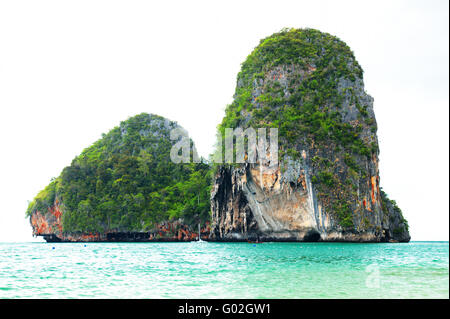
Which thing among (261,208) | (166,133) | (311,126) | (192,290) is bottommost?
(192,290)

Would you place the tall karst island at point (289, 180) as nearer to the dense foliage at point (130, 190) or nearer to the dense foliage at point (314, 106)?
the dense foliage at point (314, 106)

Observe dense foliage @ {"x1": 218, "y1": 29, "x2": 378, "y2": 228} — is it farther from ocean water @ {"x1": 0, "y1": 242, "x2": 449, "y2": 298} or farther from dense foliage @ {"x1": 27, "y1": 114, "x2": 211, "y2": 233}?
ocean water @ {"x1": 0, "y1": 242, "x2": 449, "y2": 298}

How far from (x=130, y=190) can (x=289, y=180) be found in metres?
27.7

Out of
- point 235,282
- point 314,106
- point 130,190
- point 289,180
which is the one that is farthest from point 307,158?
point 130,190

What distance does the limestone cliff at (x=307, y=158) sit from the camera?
123 feet

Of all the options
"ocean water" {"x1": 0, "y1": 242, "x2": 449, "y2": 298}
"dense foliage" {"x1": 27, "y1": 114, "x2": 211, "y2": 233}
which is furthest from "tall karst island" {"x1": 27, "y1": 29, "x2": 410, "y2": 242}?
"ocean water" {"x1": 0, "y1": 242, "x2": 449, "y2": 298}

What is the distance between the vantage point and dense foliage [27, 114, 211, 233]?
183 ft

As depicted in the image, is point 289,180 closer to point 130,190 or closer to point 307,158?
point 307,158

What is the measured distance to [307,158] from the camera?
38312 millimetres

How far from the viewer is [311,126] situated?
131 ft

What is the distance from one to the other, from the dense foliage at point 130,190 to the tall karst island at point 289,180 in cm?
19

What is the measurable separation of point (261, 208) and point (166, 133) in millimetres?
34877
